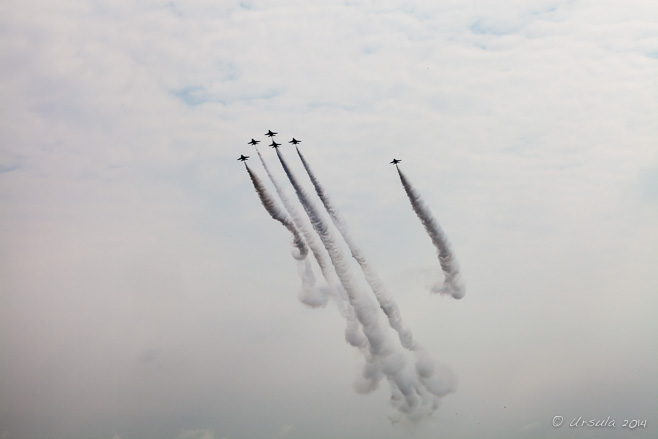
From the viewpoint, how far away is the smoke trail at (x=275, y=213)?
7388 cm

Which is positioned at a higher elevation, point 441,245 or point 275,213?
point 275,213

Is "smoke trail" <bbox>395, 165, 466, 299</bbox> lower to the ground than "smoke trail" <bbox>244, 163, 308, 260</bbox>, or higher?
lower

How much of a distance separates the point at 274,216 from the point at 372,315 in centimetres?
1614

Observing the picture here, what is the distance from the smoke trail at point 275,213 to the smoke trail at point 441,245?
13885 millimetres

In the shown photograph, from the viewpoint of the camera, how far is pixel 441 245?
73.7 m

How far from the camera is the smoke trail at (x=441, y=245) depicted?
235ft

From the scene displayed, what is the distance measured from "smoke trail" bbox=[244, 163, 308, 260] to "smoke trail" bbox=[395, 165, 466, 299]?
13.9 metres

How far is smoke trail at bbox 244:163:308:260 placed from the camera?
73.9 meters

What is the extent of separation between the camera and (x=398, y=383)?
80.4 meters

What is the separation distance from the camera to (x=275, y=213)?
7562 cm

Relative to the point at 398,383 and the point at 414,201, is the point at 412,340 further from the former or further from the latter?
the point at 414,201

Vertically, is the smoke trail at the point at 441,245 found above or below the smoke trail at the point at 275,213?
below

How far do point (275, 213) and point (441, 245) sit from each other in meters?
18.8

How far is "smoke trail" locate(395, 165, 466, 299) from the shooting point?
2825 inches
